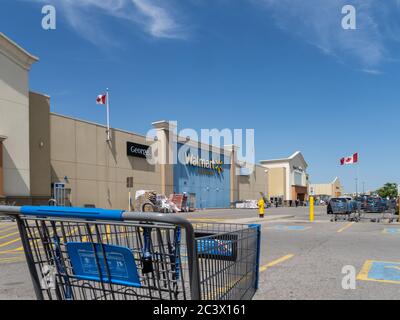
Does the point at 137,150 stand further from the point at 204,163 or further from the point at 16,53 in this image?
the point at 16,53

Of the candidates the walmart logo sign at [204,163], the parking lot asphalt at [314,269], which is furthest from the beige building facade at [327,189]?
the parking lot asphalt at [314,269]

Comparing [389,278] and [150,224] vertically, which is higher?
[150,224]

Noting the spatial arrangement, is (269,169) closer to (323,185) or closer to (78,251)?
(323,185)

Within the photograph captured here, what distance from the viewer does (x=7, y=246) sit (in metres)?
11.5

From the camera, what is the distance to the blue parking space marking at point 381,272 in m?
6.51

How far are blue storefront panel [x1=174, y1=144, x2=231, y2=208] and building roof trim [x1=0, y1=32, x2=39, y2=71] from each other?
22.7 m

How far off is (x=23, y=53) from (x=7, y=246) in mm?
19947

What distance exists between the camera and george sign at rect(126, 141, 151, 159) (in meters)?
39.9

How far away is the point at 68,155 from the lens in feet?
107

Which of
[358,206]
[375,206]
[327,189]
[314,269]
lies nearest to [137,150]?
[375,206]

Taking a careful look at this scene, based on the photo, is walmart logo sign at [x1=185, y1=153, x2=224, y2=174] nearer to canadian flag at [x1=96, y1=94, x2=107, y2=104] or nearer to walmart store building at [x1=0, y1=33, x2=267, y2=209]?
walmart store building at [x1=0, y1=33, x2=267, y2=209]

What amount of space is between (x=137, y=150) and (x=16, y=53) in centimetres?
1608
